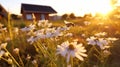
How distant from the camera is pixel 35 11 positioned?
125ft

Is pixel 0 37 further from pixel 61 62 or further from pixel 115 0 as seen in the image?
pixel 61 62

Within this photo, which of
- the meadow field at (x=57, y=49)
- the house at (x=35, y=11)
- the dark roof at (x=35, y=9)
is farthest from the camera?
the dark roof at (x=35, y=9)

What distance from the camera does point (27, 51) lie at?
5688 millimetres

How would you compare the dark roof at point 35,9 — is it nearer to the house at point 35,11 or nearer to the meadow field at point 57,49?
the house at point 35,11

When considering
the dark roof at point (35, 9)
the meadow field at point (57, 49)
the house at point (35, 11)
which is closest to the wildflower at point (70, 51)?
the meadow field at point (57, 49)

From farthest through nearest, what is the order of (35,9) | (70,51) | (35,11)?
(35,9)
(35,11)
(70,51)

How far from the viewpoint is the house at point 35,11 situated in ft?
123

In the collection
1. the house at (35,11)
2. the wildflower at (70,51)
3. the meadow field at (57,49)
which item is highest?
the wildflower at (70,51)

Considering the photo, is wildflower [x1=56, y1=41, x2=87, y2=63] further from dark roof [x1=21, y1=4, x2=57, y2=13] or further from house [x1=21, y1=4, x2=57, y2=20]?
dark roof [x1=21, y1=4, x2=57, y2=13]

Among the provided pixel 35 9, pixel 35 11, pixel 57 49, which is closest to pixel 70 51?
pixel 57 49

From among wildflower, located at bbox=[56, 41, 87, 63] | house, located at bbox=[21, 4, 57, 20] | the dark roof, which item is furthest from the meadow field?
the dark roof

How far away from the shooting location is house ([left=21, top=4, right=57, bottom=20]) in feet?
123

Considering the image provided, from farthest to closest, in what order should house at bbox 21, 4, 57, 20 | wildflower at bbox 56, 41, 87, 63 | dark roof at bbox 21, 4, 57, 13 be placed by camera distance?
dark roof at bbox 21, 4, 57, 13
house at bbox 21, 4, 57, 20
wildflower at bbox 56, 41, 87, 63

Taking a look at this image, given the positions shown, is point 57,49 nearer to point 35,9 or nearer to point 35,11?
point 35,11
